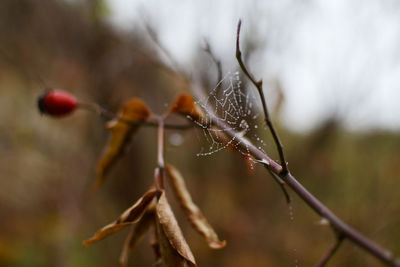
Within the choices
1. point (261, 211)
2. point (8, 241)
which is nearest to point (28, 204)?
point (8, 241)

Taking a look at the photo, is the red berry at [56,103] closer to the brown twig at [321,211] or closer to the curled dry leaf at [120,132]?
the curled dry leaf at [120,132]

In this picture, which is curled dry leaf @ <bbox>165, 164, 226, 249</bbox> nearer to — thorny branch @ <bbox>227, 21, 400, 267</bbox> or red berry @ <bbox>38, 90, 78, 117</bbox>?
thorny branch @ <bbox>227, 21, 400, 267</bbox>

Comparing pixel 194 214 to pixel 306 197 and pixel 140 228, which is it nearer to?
pixel 140 228

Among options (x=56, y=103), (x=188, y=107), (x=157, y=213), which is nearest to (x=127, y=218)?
(x=157, y=213)

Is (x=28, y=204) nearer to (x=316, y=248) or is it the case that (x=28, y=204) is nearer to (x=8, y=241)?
(x=8, y=241)

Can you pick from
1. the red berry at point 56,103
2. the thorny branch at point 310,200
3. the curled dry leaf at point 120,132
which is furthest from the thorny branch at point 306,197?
the red berry at point 56,103

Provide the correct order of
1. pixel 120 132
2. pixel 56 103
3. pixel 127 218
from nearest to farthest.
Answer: pixel 127 218 < pixel 120 132 < pixel 56 103

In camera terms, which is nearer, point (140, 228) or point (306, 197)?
point (306, 197)
